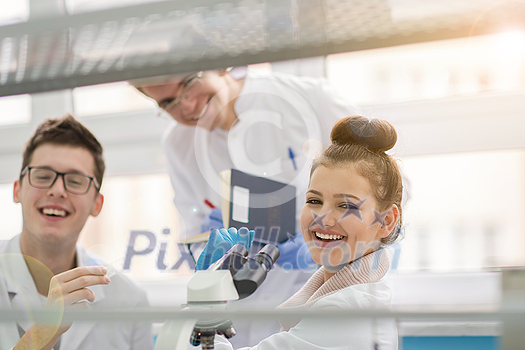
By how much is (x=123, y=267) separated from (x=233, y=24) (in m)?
1.21

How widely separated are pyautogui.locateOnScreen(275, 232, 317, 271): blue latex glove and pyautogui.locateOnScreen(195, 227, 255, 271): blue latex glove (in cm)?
29

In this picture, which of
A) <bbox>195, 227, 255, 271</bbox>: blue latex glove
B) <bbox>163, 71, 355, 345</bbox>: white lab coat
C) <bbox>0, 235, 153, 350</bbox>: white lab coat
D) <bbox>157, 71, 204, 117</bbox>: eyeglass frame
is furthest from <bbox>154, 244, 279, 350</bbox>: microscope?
<bbox>157, 71, 204, 117</bbox>: eyeglass frame

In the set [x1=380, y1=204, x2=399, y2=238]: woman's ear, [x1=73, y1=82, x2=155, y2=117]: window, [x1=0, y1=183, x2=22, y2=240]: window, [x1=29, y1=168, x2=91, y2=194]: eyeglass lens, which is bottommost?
[x1=380, y1=204, x2=399, y2=238]: woman's ear

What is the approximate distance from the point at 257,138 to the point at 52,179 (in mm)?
755

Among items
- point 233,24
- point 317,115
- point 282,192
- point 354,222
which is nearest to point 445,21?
point 233,24

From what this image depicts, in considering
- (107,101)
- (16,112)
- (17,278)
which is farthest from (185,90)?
(16,112)

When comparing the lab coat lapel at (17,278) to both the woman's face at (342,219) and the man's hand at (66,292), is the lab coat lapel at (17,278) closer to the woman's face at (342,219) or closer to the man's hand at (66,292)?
the man's hand at (66,292)

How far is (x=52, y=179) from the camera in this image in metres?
1.58

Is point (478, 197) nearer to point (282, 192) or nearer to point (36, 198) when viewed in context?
point (282, 192)

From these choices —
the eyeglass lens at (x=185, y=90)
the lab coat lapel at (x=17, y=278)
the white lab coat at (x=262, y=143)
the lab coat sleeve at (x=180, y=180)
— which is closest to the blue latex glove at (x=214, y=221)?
the white lab coat at (x=262, y=143)

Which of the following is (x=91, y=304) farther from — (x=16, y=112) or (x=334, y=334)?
(x=16, y=112)

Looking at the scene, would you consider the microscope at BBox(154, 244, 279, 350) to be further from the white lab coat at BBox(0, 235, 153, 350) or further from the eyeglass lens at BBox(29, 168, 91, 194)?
the eyeglass lens at BBox(29, 168, 91, 194)

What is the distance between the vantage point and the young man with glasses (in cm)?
151

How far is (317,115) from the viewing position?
5.39 feet
